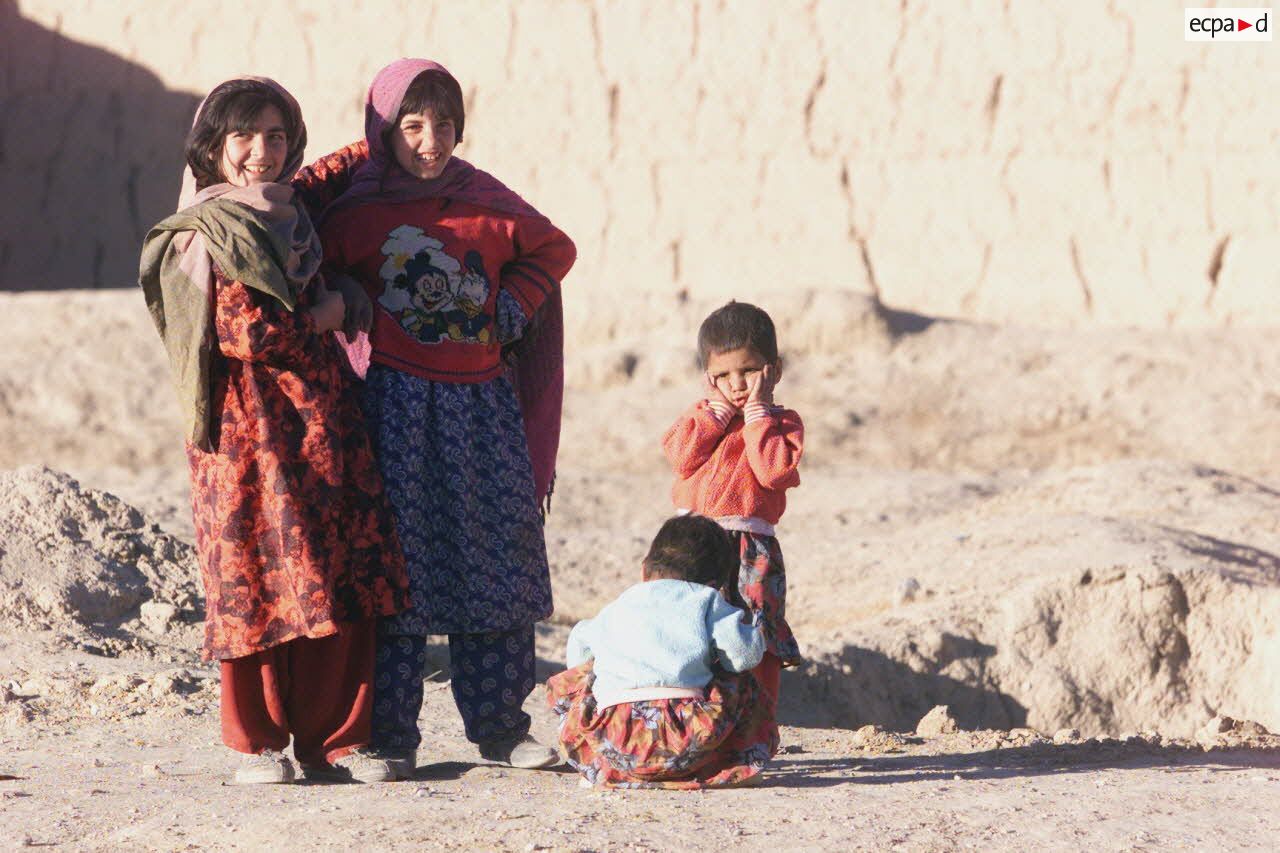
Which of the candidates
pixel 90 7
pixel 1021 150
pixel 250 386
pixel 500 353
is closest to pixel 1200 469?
pixel 1021 150

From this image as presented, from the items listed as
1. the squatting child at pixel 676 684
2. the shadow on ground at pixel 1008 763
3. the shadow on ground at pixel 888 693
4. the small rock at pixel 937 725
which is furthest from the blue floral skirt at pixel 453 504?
the shadow on ground at pixel 888 693

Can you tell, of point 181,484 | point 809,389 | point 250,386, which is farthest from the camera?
point 809,389

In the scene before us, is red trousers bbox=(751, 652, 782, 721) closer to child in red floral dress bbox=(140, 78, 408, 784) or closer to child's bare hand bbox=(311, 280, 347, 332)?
child in red floral dress bbox=(140, 78, 408, 784)

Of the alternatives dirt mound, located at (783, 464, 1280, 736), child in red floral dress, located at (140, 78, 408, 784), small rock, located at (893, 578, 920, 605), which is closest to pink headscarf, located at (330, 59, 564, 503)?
child in red floral dress, located at (140, 78, 408, 784)

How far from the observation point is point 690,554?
3.62 m

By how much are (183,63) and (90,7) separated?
97 centimetres

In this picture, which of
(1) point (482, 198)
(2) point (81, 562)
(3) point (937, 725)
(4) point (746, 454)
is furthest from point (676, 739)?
(2) point (81, 562)

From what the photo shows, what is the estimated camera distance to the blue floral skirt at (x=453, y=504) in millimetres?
3664

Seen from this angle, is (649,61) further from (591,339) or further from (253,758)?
(253,758)

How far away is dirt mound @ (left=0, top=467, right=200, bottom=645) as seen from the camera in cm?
517

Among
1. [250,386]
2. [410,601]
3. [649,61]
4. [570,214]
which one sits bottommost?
[410,601]

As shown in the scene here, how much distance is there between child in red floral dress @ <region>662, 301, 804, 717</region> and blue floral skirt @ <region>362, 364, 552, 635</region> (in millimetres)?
380

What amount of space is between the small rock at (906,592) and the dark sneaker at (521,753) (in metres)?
2.98

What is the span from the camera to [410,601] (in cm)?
363
